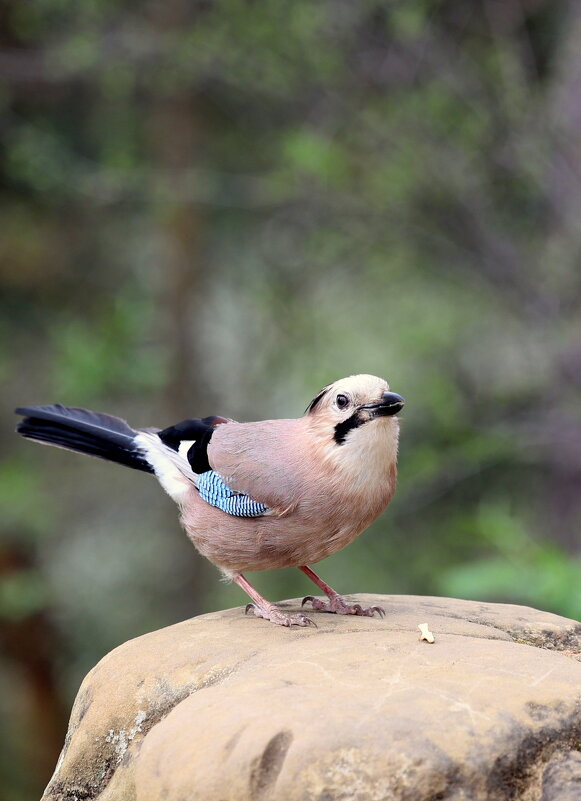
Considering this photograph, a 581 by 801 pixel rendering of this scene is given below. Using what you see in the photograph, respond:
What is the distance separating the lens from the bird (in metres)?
4.16

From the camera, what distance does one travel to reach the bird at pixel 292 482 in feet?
13.6

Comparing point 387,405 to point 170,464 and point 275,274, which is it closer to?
point 170,464

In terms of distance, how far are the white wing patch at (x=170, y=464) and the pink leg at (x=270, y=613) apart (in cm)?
51

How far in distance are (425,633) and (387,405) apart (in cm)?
92

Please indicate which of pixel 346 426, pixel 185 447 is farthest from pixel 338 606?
pixel 185 447

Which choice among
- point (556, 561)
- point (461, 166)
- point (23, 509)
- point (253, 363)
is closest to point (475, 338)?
point (461, 166)

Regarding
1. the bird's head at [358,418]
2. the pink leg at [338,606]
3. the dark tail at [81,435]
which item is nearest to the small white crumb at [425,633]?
the pink leg at [338,606]

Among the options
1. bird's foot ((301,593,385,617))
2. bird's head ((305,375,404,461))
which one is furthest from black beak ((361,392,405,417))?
bird's foot ((301,593,385,617))

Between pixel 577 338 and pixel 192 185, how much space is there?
144 inches

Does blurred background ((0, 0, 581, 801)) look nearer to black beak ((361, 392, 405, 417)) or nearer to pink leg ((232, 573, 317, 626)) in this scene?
pink leg ((232, 573, 317, 626))

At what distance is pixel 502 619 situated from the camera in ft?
14.6

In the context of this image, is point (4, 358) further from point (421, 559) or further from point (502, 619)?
point (502, 619)

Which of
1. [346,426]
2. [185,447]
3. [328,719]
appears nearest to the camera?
[328,719]

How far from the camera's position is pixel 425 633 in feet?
12.8
